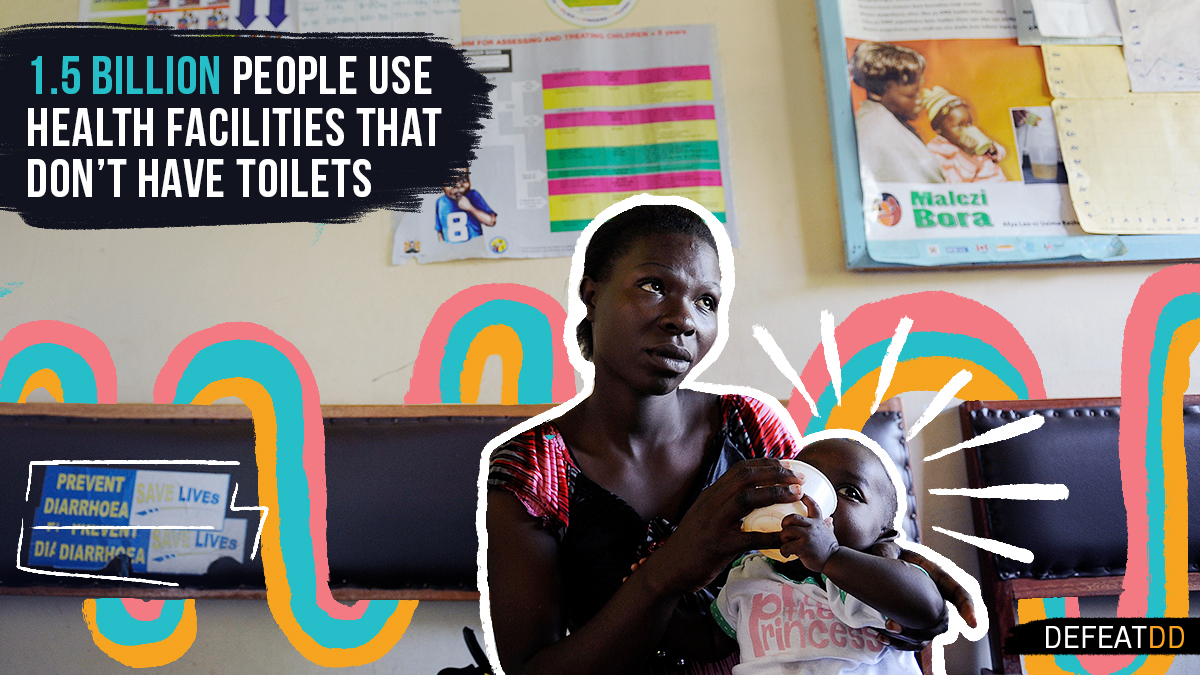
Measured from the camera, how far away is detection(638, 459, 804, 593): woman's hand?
2.14 feet

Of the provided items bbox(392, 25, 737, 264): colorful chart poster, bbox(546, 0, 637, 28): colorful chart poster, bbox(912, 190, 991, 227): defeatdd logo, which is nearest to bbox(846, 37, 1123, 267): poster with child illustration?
bbox(912, 190, 991, 227): defeatdd logo

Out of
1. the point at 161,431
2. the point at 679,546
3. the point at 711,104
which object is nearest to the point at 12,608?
the point at 161,431

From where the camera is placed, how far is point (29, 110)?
1518mm

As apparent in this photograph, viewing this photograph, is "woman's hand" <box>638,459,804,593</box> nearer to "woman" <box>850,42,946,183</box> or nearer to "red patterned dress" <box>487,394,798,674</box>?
"red patterned dress" <box>487,394,798,674</box>

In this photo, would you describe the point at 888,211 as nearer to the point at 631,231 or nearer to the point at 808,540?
the point at 631,231

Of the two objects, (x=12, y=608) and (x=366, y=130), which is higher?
(x=366, y=130)

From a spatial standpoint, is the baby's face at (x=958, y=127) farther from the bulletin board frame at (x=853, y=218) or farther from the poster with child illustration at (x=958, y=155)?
the bulletin board frame at (x=853, y=218)

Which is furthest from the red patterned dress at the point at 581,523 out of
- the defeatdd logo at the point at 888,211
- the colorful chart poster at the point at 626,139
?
the defeatdd logo at the point at 888,211

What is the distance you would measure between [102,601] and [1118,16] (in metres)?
2.16

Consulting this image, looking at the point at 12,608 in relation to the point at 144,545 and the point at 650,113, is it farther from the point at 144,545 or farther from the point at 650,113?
the point at 650,113

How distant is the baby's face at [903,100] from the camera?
1.50 meters

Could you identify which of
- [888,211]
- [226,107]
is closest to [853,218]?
[888,211]

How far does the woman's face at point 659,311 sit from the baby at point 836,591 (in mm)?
168

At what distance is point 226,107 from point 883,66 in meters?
1.27
